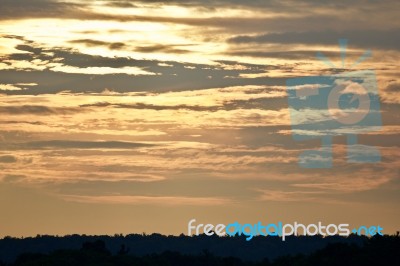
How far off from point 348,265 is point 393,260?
7955 millimetres

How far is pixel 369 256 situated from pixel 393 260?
397 centimetres

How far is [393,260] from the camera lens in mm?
196125

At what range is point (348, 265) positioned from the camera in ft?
655

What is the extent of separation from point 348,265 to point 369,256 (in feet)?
15.6

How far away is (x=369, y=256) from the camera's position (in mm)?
196625
